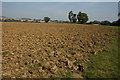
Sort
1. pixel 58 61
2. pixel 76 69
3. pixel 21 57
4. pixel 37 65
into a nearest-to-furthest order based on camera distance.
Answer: pixel 76 69 → pixel 37 65 → pixel 58 61 → pixel 21 57

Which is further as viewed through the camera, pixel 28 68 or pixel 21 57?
pixel 21 57

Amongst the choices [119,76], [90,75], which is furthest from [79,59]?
[119,76]

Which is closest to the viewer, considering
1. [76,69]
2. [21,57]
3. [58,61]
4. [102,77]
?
[102,77]

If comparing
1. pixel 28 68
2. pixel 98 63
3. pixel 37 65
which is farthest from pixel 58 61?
pixel 98 63

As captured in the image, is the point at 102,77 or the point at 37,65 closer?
the point at 102,77

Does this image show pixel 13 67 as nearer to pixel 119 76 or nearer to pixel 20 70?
pixel 20 70

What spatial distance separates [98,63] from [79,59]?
963 mm

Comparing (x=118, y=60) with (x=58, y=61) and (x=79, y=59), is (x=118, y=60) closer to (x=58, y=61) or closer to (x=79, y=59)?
(x=79, y=59)

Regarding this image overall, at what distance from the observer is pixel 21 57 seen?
612 cm

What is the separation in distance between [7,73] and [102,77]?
3.59 metres

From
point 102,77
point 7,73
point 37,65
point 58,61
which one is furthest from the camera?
point 58,61

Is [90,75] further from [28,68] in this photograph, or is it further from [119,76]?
[28,68]

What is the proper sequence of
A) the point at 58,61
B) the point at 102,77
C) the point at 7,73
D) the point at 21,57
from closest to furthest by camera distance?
the point at 102,77 < the point at 7,73 < the point at 58,61 < the point at 21,57

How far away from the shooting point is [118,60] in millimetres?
5746
